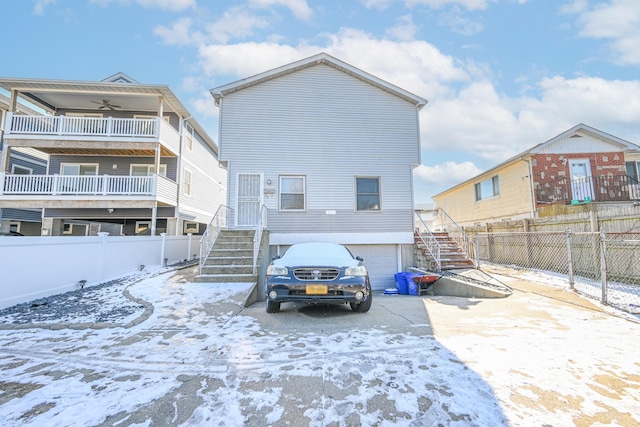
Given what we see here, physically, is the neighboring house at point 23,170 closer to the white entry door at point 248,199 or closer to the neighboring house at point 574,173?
the white entry door at point 248,199

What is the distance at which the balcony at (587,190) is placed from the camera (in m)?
14.3

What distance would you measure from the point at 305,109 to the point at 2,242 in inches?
376

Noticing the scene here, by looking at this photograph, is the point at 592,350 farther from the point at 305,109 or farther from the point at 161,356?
the point at 305,109

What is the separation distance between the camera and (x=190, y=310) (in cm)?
569

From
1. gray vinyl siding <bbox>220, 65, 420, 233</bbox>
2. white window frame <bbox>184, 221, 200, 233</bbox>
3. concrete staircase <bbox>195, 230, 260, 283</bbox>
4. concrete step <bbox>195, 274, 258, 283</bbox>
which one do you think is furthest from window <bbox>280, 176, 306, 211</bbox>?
white window frame <bbox>184, 221, 200, 233</bbox>

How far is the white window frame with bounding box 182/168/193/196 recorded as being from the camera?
17.4 metres

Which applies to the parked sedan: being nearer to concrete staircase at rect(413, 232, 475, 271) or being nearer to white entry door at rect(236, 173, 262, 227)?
concrete staircase at rect(413, 232, 475, 271)

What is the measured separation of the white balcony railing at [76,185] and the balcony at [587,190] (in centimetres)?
1959

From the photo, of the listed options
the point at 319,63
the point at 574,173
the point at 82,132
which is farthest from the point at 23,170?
the point at 574,173

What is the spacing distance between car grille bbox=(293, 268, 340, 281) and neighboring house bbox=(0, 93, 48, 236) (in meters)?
20.9

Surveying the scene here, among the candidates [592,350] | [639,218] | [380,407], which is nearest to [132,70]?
[380,407]

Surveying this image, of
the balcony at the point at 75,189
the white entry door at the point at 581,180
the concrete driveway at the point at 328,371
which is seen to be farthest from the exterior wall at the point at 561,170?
the balcony at the point at 75,189

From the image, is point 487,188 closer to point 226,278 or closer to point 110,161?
point 226,278

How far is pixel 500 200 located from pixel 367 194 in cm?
Result: 1053
